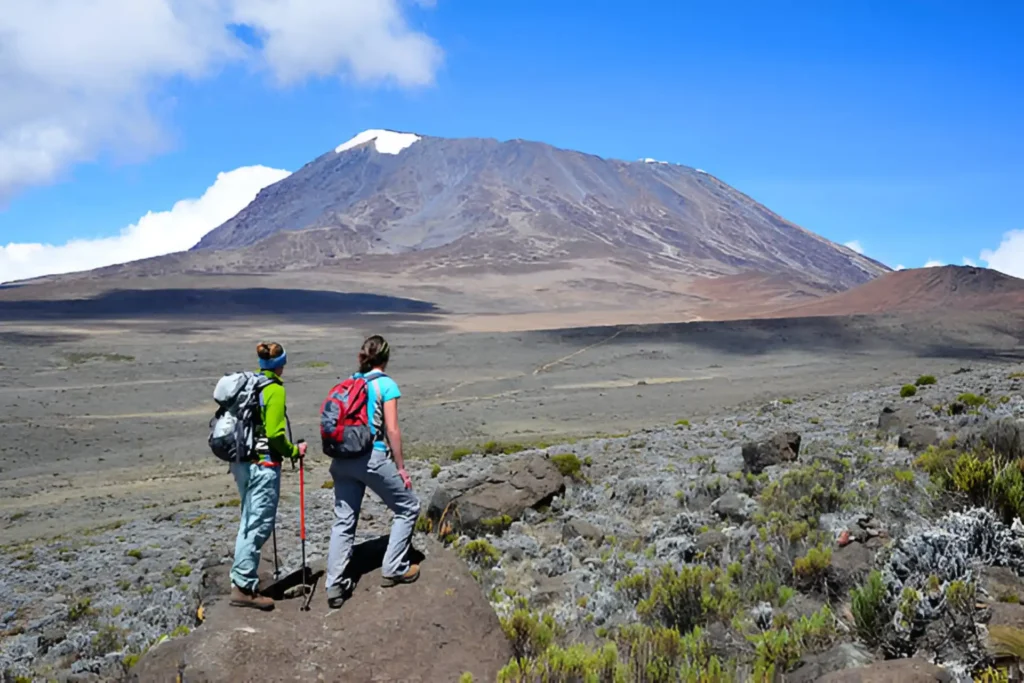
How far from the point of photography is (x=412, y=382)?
3030 centimetres

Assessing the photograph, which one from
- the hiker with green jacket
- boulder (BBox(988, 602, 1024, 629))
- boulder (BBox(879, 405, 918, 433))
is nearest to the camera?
boulder (BBox(988, 602, 1024, 629))

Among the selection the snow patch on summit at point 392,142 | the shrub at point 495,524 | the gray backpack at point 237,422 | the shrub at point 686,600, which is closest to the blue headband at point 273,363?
the gray backpack at point 237,422

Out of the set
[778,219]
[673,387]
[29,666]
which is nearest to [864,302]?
[673,387]

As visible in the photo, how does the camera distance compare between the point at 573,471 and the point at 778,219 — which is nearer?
the point at 573,471

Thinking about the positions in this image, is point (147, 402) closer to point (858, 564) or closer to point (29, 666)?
point (29, 666)

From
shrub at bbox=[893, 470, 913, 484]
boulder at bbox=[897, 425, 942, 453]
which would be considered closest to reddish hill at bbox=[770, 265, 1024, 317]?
boulder at bbox=[897, 425, 942, 453]

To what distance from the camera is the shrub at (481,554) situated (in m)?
5.83

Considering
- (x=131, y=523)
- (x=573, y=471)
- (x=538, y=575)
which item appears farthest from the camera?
(x=131, y=523)

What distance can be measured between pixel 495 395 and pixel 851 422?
16.0 meters

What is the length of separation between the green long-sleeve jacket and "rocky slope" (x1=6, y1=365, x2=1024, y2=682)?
730 mm

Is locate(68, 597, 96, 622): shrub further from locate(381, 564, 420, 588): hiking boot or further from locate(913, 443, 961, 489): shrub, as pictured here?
locate(913, 443, 961, 489): shrub

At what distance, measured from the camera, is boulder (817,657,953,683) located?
2.82 m

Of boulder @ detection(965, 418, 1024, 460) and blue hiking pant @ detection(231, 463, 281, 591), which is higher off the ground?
boulder @ detection(965, 418, 1024, 460)

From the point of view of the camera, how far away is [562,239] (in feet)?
424
